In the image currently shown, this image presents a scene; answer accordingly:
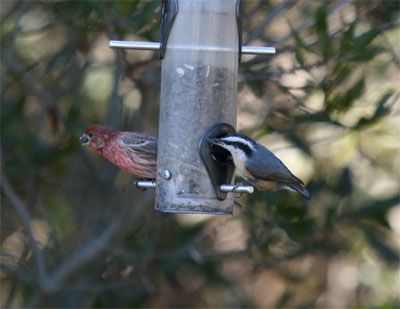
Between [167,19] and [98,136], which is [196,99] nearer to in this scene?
[167,19]

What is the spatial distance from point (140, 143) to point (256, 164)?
1331 millimetres

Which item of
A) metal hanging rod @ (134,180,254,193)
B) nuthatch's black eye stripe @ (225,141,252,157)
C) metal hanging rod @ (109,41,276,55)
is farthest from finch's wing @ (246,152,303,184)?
metal hanging rod @ (109,41,276,55)

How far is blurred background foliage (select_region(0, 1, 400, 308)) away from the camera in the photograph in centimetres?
928

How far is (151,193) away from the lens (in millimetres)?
9211

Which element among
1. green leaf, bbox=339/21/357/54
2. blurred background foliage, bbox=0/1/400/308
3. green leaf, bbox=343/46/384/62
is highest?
green leaf, bbox=339/21/357/54

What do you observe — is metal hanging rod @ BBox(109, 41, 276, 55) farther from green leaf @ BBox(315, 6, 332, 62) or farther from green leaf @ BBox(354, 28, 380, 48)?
green leaf @ BBox(354, 28, 380, 48)

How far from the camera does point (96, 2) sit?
28.3 feet

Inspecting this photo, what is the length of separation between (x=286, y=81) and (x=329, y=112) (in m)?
3.57

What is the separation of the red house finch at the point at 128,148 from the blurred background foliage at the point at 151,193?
128 cm

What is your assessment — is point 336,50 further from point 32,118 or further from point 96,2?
point 32,118

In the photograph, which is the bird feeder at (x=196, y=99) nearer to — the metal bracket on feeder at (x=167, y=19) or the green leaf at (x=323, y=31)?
the metal bracket on feeder at (x=167, y=19)

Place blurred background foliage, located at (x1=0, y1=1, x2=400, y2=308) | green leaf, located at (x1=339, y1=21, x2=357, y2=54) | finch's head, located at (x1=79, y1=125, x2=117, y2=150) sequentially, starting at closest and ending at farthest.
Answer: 1. finch's head, located at (x1=79, y1=125, x2=117, y2=150)
2. green leaf, located at (x1=339, y1=21, x2=357, y2=54)
3. blurred background foliage, located at (x1=0, y1=1, x2=400, y2=308)

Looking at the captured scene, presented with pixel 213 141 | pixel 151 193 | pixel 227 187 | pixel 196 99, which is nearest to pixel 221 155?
pixel 213 141

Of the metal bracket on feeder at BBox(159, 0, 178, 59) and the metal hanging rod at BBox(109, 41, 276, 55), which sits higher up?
the metal bracket on feeder at BBox(159, 0, 178, 59)
